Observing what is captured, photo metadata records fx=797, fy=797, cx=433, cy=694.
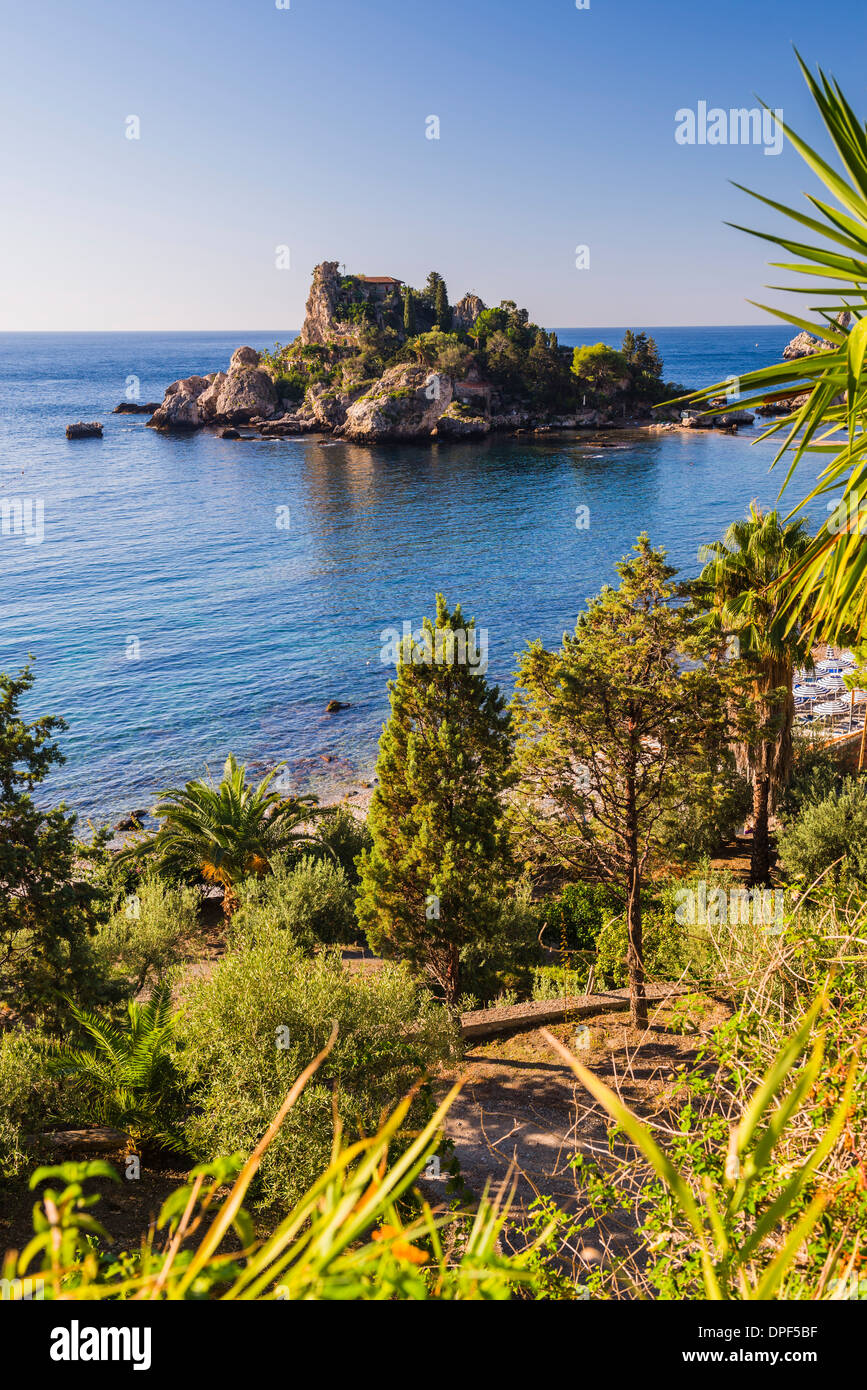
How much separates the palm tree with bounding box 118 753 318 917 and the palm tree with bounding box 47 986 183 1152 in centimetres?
940

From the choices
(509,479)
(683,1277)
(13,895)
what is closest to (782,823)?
(13,895)

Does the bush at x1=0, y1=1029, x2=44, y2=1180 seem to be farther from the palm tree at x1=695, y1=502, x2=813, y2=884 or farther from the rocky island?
the rocky island

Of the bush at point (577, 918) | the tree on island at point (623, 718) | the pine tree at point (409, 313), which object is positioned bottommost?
the bush at point (577, 918)

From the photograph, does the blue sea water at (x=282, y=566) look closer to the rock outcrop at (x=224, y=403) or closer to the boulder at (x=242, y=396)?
the rock outcrop at (x=224, y=403)

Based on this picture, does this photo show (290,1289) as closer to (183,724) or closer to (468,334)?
(183,724)

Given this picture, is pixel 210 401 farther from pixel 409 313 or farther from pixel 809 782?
pixel 809 782

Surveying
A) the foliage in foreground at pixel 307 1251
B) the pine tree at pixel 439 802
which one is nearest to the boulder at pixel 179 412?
the pine tree at pixel 439 802

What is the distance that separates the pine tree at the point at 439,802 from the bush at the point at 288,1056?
10.9 feet

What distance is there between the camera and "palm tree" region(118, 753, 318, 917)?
1961 cm

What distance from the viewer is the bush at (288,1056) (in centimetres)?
813

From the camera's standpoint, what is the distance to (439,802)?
44.9 ft

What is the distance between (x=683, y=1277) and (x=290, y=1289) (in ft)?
8.49

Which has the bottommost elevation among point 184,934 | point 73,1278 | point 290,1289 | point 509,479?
point 184,934

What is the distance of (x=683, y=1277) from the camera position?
126 inches
